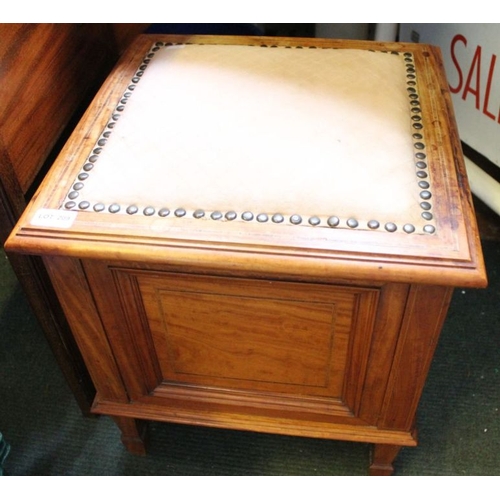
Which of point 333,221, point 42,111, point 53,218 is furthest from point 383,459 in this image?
point 42,111

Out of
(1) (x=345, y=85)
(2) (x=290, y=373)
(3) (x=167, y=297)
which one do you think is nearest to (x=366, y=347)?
(2) (x=290, y=373)

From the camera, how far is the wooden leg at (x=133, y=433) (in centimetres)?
92

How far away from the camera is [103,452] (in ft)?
3.30

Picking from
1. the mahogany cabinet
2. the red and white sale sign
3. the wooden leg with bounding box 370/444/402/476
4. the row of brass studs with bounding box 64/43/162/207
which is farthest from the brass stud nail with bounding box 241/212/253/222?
the red and white sale sign

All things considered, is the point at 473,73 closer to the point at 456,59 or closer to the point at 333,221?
the point at 456,59

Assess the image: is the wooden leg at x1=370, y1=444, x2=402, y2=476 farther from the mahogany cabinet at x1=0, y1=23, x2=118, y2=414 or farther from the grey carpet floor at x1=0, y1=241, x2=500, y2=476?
the mahogany cabinet at x1=0, y1=23, x2=118, y2=414

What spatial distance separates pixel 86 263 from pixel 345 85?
1.38 feet

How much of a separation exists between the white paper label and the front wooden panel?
7cm

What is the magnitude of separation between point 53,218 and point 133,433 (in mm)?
459

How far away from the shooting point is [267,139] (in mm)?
714

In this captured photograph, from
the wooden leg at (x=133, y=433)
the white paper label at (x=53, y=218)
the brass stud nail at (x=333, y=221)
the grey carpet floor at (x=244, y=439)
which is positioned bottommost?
the grey carpet floor at (x=244, y=439)

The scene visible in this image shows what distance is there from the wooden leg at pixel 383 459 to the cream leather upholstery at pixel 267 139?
1.38ft

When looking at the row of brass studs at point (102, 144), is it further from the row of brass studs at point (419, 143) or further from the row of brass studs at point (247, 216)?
the row of brass studs at point (419, 143)

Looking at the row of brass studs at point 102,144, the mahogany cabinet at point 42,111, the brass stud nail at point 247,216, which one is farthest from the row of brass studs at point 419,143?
the mahogany cabinet at point 42,111
